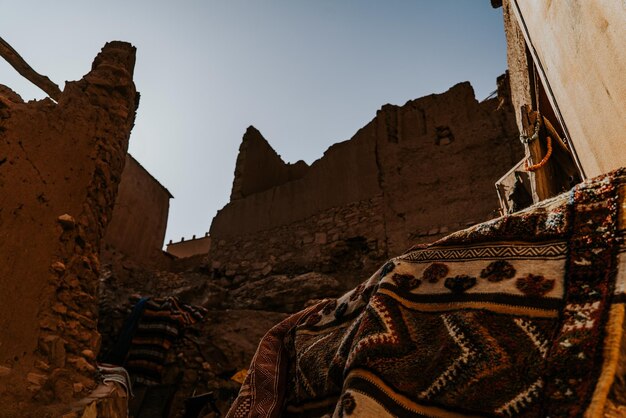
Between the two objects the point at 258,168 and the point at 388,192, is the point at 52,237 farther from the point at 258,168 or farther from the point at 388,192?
the point at 258,168

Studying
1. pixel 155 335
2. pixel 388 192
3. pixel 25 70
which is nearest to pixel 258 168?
pixel 388 192

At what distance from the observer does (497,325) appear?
0.89 metres

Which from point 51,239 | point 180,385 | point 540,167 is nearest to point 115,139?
point 51,239

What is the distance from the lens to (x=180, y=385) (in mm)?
5457

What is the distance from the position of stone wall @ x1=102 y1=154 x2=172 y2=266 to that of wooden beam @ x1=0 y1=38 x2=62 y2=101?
22.7 feet

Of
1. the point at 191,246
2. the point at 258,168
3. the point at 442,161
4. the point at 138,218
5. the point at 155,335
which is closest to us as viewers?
the point at 155,335

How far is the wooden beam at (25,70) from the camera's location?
446cm

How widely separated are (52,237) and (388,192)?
19.5 feet

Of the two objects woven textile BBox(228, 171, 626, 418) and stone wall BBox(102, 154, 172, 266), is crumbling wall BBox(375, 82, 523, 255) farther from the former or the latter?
stone wall BBox(102, 154, 172, 266)

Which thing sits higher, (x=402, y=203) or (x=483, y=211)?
(x=402, y=203)

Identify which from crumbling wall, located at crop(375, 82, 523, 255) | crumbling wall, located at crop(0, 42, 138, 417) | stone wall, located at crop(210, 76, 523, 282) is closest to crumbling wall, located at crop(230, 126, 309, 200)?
stone wall, located at crop(210, 76, 523, 282)

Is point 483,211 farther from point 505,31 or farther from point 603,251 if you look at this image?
point 603,251

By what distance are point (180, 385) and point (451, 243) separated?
5.47 m

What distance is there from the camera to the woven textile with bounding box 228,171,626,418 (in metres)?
0.76
